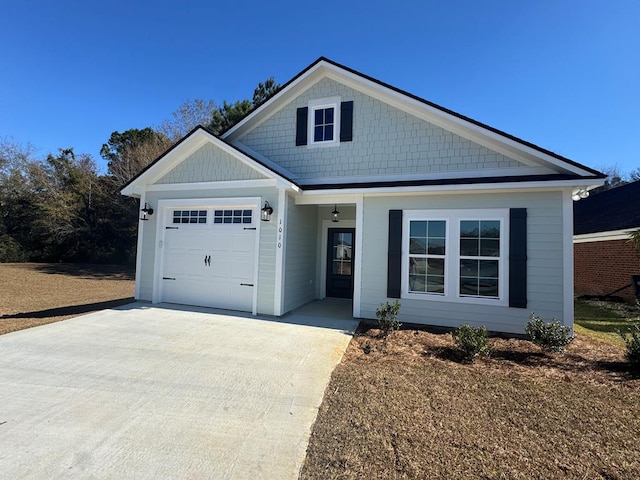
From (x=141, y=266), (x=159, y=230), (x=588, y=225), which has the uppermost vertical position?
(x=588, y=225)

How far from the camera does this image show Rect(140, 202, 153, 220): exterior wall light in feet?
28.1

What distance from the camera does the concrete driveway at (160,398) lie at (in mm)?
2584

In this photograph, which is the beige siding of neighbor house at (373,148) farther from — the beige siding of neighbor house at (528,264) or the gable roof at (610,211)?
the gable roof at (610,211)

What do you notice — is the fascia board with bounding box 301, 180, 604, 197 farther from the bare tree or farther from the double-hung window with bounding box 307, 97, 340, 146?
the bare tree

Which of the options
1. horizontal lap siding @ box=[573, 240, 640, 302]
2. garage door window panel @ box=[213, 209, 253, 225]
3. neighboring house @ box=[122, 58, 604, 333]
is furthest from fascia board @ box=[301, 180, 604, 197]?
horizontal lap siding @ box=[573, 240, 640, 302]

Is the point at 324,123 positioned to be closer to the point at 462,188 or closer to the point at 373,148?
the point at 373,148

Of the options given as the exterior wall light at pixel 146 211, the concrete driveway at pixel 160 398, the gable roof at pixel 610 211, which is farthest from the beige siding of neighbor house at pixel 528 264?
the gable roof at pixel 610 211

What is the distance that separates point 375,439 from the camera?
2898 mm

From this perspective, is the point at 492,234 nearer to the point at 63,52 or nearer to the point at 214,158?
the point at 214,158

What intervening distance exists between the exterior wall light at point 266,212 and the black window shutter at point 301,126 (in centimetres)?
246

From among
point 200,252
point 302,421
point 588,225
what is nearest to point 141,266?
point 200,252

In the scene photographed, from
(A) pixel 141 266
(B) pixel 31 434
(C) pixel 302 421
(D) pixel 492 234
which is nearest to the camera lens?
(B) pixel 31 434

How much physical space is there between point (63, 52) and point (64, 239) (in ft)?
51.4

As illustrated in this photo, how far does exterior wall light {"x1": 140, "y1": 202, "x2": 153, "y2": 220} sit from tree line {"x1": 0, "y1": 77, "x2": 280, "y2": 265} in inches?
537
